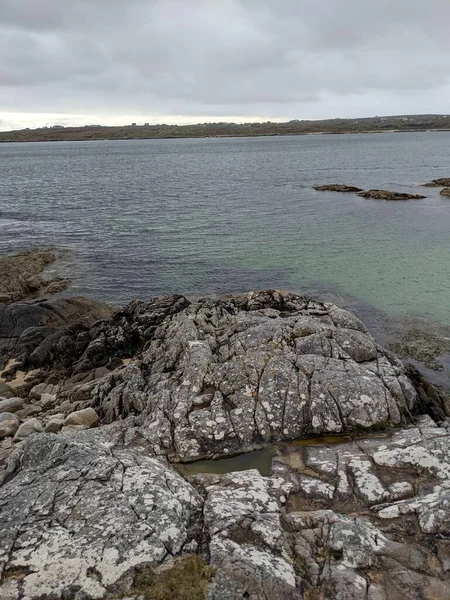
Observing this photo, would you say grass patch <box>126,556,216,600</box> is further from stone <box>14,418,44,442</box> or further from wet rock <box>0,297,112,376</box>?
wet rock <box>0,297,112,376</box>

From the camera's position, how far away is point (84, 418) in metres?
14.1

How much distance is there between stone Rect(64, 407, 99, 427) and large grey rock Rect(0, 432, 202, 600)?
9.76 feet

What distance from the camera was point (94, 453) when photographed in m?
10.5

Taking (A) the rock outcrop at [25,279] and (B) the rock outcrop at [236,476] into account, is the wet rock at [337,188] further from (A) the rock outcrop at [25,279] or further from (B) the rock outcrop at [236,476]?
(B) the rock outcrop at [236,476]

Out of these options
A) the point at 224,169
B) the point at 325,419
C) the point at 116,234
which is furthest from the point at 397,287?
the point at 224,169

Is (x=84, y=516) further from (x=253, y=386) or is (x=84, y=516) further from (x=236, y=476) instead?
(x=253, y=386)

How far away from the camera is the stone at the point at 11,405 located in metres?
15.5

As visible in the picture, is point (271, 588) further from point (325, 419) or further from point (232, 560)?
point (325, 419)

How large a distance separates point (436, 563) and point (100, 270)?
2942cm

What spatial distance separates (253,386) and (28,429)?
7287mm

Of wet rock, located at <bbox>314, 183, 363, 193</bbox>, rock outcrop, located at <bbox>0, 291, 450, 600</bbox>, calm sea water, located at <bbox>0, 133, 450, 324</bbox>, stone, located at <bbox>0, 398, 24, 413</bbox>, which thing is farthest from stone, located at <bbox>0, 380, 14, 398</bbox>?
wet rock, located at <bbox>314, 183, 363, 193</bbox>

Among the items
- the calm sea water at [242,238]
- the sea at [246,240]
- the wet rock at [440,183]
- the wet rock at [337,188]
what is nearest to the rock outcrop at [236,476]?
the sea at [246,240]

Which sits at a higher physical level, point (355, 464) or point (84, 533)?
point (84, 533)

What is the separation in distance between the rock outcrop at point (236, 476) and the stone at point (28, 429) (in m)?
0.06
